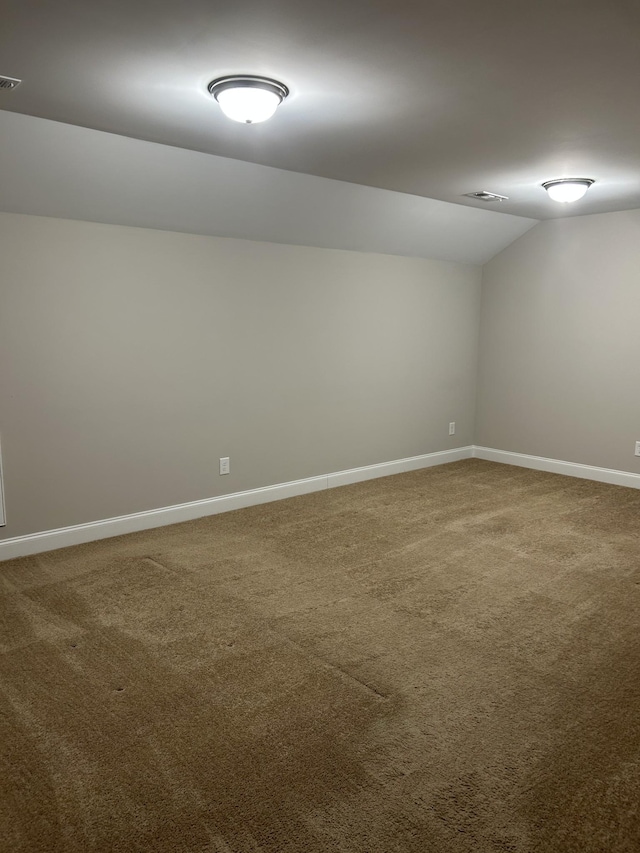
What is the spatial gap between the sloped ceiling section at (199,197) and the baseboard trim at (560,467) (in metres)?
2.13

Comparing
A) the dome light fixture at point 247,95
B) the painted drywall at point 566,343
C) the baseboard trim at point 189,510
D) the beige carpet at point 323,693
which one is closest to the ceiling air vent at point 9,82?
the dome light fixture at point 247,95

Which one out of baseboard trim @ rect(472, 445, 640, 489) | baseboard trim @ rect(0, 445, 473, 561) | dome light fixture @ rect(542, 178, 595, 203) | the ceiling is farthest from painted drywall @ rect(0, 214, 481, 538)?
dome light fixture @ rect(542, 178, 595, 203)

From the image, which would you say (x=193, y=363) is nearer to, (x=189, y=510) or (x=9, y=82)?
(x=189, y=510)

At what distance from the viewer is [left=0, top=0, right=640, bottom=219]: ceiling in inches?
73.9

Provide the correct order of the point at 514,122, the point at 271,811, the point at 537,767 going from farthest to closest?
the point at 514,122
the point at 537,767
the point at 271,811

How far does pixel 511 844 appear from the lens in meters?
1.77

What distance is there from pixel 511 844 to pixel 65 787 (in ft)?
4.24

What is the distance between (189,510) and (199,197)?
2.04 metres

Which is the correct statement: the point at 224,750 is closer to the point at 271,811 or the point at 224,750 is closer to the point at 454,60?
the point at 271,811

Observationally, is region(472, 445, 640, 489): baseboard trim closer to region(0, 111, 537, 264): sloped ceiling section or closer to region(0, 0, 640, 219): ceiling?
region(0, 111, 537, 264): sloped ceiling section

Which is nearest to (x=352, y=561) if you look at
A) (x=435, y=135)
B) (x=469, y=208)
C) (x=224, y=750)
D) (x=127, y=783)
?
(x=224, y=750)

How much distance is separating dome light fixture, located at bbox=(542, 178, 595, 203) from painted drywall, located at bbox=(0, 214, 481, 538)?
164 centimetres

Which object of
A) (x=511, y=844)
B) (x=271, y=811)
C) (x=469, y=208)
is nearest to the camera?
(x=511, y=844)

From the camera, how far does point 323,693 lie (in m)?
2.49
